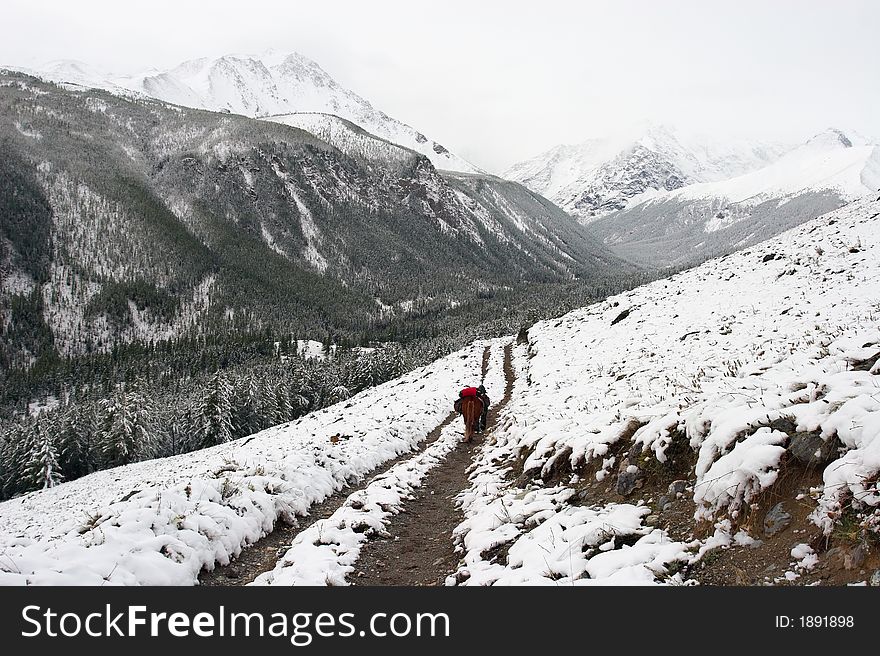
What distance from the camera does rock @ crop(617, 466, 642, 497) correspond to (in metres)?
6.74

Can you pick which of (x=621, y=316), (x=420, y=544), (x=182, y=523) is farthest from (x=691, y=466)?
(x=621, y=316)

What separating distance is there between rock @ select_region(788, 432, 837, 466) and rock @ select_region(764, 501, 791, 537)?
1.78 feet

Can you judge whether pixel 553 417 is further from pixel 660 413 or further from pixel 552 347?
pixel 552 347

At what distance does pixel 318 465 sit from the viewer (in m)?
12.4

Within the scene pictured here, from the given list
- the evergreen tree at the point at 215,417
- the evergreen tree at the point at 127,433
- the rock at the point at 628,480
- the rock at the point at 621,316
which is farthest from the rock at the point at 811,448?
the evergreen tree at the point at 127,433

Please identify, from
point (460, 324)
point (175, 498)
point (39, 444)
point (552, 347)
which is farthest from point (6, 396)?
point (175, 498)

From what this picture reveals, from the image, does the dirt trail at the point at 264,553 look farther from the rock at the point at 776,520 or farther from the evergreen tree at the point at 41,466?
the evergreen tree at the point at 41,466

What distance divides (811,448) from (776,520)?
867 mm

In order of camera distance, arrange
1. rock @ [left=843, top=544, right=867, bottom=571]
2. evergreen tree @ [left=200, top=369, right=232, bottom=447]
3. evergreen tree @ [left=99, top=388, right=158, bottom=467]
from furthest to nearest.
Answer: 1. evergreen tree @ [left=200, top=369, right=232, bottom=447]
2. evergreen tree @ [left=99, top=388, right=158, bottom=467]
3. rock @ [left=843, top=544, right=867, bottom=571]

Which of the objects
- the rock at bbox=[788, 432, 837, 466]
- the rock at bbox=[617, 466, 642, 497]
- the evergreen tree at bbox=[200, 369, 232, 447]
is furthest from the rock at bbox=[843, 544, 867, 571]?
the evergreen tree at bbox=[200, 369, 232, 447]

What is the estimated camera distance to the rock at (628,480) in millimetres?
6736

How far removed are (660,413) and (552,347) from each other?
31.8 m

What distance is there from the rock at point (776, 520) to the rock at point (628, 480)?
85.8 inches

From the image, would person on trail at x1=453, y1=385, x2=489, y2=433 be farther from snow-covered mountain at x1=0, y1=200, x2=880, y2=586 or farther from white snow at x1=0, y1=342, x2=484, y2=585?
white snow at x1=0, y1=342, x2=484, y2=585
